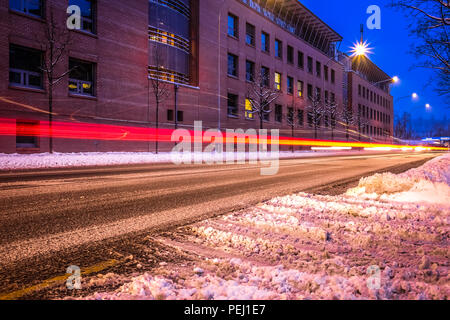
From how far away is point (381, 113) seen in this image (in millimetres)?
71875

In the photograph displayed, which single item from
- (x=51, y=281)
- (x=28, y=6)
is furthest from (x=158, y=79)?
(x=51, y=281)

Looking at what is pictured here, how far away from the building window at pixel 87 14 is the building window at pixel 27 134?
23.5 ft

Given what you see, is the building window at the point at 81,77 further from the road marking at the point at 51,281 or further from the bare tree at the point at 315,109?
the bare tree at the point at 315,109

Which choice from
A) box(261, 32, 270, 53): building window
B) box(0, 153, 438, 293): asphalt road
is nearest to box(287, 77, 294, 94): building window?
box(261, 32, 270, 53): building window

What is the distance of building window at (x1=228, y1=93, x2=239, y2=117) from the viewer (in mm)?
29188

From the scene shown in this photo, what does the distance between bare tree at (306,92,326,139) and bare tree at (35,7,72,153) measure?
3012 centimetres

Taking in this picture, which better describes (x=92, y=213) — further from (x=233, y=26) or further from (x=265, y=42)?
(x=265, y=42)

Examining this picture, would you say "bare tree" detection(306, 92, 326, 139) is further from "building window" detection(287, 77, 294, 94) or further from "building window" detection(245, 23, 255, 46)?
"building window" detection(245, 23, 255, 46)

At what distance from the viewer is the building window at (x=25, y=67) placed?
16156 mm

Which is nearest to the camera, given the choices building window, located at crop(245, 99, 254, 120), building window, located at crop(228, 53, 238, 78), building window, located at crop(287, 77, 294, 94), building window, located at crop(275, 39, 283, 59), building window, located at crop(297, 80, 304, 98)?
building window, located at crop(228, 53, 238, 78)

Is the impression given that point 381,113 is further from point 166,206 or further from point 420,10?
point 166,206

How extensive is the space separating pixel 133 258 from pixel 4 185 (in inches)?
217

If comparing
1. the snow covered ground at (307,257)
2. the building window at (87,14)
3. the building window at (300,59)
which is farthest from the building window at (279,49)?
the snow covered ground at (307,257)

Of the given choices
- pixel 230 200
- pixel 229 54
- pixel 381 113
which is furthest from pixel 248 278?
pixel 381 113
